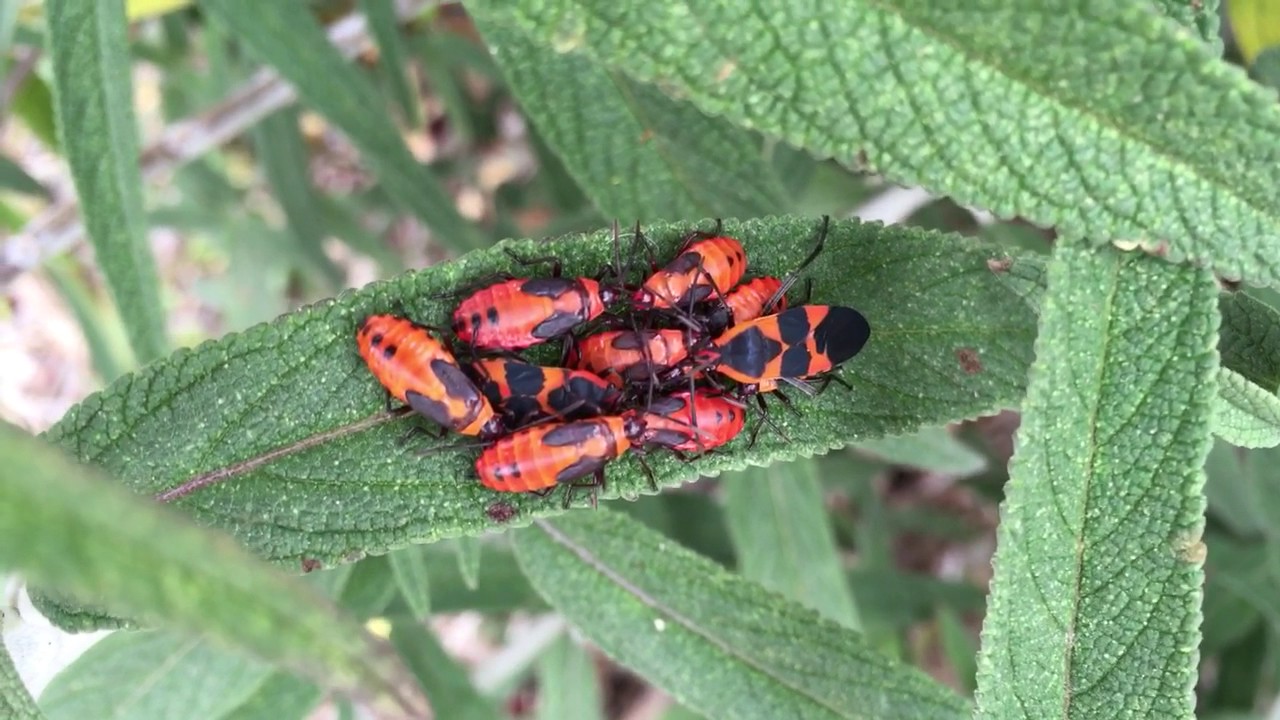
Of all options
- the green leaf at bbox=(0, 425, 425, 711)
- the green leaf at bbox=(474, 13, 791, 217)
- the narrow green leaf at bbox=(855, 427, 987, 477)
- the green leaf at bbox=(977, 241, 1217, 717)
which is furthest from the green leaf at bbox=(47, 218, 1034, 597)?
the narrow green leaf at bbox=(855, 427, 987, 477)

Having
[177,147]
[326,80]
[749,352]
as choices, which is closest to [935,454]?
[749,352]

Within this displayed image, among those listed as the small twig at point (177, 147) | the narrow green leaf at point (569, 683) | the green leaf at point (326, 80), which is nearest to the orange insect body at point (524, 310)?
the green leaf at point (326, 80)

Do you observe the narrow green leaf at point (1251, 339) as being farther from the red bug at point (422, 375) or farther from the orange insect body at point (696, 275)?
the red bug at point (422, 375)

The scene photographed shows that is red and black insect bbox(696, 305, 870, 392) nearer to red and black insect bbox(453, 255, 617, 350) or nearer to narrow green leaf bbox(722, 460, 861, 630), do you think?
red and black insect bbox(453, 255, 617, 350)

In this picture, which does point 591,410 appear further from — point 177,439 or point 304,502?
point 177,439

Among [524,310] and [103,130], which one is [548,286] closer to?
[524,310]
